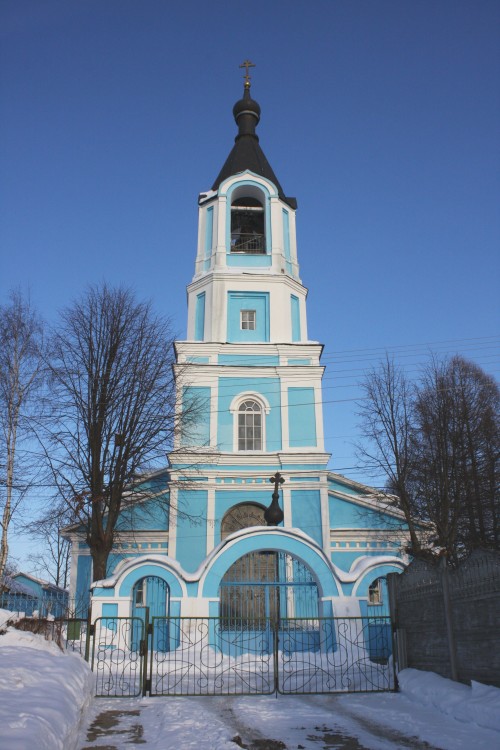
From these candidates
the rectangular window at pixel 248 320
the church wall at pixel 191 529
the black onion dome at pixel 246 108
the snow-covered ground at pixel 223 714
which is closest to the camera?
the snow-covered ground at pixel 223 714

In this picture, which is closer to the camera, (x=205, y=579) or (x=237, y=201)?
(x=205, y=579)

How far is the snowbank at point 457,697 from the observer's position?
657 cm

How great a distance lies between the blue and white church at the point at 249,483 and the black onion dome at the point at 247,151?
196 mm

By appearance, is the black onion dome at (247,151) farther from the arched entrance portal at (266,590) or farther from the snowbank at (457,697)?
the snowbank at (457,697)

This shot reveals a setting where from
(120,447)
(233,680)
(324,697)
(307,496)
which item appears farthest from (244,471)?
(324,697)

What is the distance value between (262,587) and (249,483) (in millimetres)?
3478

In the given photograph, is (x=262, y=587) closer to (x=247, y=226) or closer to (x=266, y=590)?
(x=266, y=590)

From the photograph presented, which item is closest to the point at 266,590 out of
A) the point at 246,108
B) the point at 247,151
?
the point at 247,151

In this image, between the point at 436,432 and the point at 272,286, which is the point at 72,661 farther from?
the point at 272,286

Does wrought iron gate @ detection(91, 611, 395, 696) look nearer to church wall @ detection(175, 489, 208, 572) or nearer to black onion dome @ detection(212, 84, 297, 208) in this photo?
church wall @ detection(175, 489, 208, 572)

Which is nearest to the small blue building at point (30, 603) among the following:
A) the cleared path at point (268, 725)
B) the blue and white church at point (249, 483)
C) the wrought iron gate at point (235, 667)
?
the blue and white church at point (249, 483)

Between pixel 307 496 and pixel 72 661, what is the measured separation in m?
11.4

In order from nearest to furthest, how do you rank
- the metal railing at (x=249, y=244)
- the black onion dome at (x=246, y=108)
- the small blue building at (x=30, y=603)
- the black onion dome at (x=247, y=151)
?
the small blue building at (x=30, y=603) → the metal railing at (x=249, y=244) → the black onion dome at (x=247, y=151) → the black onion dome at (x=246, y=108)

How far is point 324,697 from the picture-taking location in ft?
30.1
